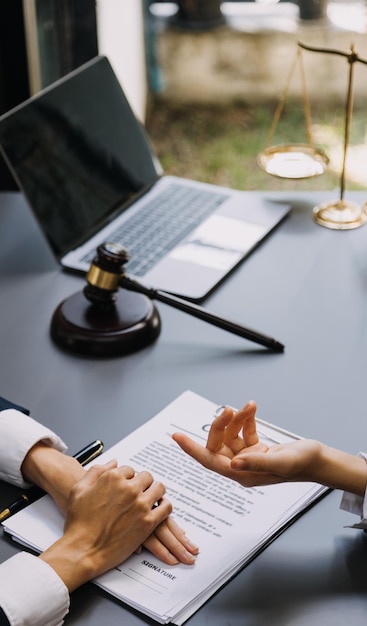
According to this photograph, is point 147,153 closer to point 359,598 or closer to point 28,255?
point 28,255

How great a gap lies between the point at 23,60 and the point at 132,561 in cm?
142

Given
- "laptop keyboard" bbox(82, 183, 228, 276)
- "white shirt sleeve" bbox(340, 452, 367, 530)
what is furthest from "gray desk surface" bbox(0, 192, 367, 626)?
"laptop keyboard" bbox(82, 183, 228, 276)

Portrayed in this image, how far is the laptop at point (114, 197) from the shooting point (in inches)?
62.0

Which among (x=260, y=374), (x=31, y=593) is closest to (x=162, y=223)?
(x=260, y=374)

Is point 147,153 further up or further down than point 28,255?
further up

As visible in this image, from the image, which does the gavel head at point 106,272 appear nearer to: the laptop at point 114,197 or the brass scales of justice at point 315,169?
the laptop at point 114,197

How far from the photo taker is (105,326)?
1.41 metres

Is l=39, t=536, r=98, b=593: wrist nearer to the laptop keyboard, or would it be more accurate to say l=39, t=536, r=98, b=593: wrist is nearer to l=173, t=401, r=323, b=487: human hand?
l=173, t=401, r=323, b=487: human hand

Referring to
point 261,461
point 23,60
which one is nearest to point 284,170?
point 23,60

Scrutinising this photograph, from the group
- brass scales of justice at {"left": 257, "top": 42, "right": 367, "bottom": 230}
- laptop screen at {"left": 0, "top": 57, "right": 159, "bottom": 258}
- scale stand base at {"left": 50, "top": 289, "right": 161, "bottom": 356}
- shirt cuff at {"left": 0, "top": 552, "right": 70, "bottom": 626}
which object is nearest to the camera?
shirt cuff at {"left": 0, "top": 552, "right": 70, "bottom": 626}

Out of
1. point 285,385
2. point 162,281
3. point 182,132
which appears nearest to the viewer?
point 285,385

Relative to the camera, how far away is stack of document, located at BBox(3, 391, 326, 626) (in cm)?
100

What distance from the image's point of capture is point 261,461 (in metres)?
1.01

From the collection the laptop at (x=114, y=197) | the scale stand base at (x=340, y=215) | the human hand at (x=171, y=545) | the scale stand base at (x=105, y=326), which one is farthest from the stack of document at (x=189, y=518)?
the scale stand base at (x=340, y=215)
